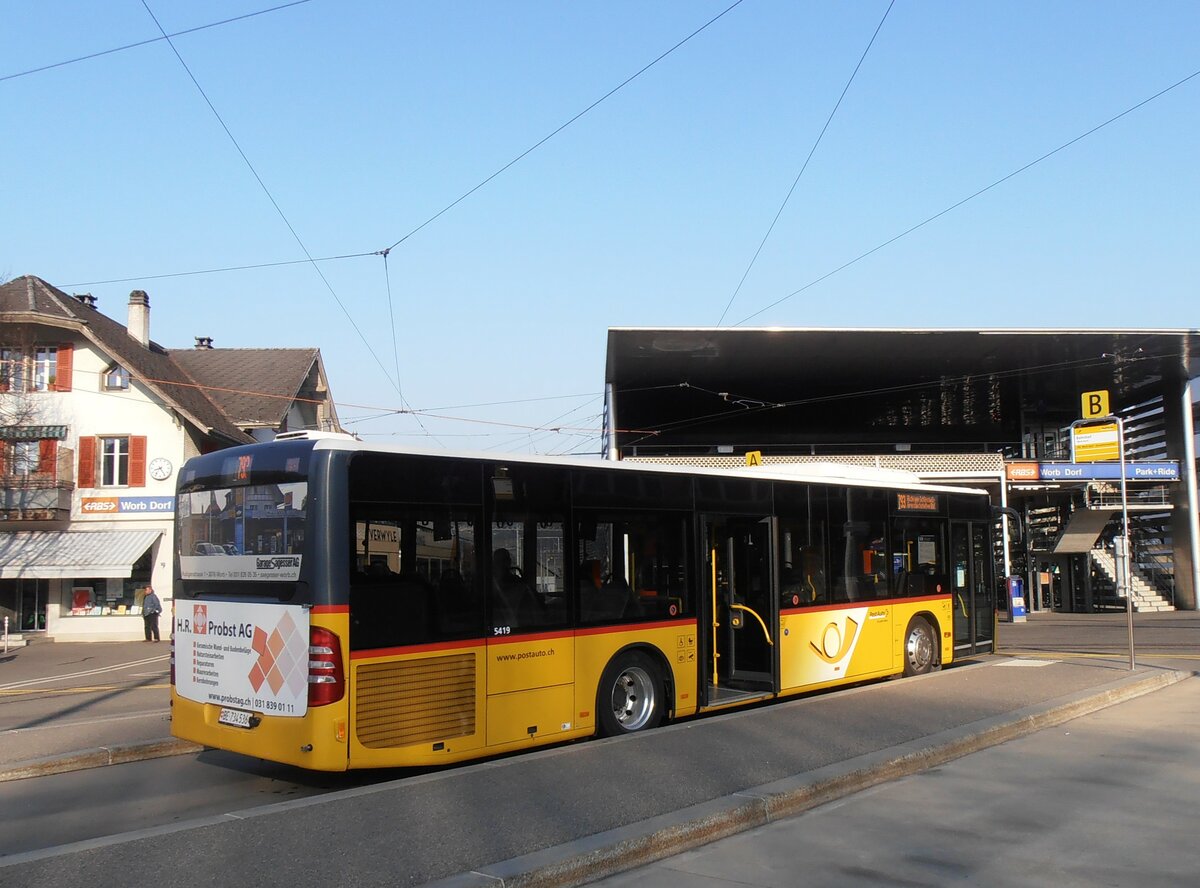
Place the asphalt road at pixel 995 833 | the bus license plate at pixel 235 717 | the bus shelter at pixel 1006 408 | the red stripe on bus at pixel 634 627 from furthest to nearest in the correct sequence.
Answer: the bus shelter at pixel 1006 408 → the red stripe on bus at pixel 634 627 → the bus license plate at pixel 235 717 → the asphalt road at pixel 995 833

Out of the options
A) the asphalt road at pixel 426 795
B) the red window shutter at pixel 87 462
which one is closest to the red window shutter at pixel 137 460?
the red window shutter at pixel 87 462

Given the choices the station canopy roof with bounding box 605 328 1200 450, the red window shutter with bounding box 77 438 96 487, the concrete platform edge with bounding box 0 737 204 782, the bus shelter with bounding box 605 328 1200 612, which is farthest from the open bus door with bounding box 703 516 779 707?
the red window shutter with bounding box 77 438 96 487

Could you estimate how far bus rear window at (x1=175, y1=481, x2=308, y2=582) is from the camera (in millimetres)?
7984

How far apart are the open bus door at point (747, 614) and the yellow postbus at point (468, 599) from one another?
0.03 metres

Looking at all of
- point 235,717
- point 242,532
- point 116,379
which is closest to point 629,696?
point 235,717

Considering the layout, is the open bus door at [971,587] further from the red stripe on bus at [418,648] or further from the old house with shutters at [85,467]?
the old house with shutters at [85,467]

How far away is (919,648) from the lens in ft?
48.2

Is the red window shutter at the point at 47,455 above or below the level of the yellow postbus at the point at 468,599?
above

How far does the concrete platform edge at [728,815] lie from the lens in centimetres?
561

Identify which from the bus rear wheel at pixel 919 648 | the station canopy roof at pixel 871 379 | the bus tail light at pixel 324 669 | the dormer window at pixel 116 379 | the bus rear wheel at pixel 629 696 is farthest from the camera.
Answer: the dormer window at pixel 116 379

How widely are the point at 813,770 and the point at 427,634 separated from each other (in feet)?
10.3

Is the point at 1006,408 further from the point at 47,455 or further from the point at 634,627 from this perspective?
the point at 634,627

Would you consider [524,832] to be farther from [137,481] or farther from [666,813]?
[137,481]

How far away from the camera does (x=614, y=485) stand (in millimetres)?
10219
